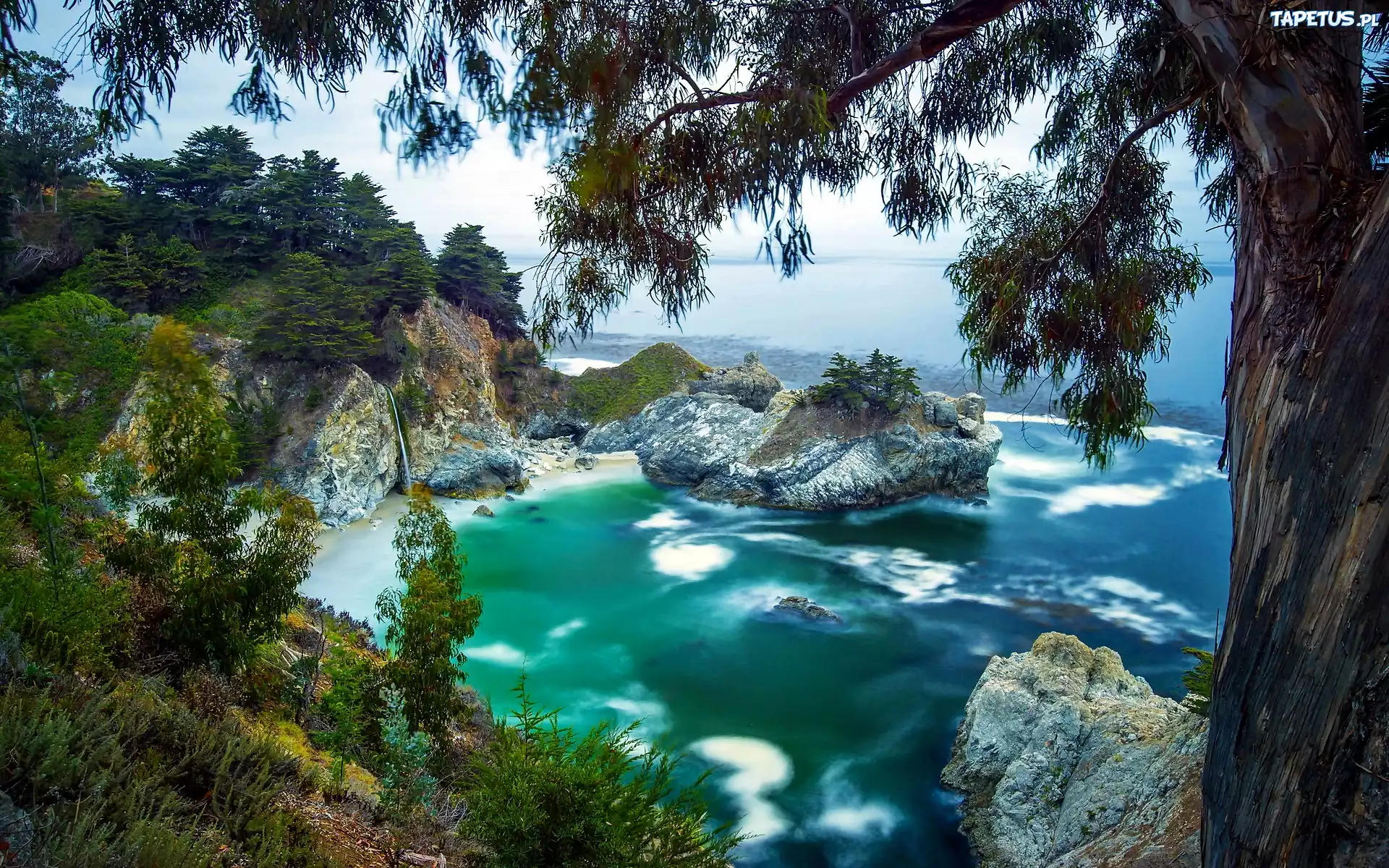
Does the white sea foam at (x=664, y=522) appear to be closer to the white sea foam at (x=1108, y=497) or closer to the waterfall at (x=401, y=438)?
the waterfall at (x=401, y=438)

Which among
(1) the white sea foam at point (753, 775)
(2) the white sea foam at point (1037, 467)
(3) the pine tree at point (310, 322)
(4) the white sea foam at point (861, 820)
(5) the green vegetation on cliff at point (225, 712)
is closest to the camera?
(5) the green vegetation on cliff at point (225, 712)

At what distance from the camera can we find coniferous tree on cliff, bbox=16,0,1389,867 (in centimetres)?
208

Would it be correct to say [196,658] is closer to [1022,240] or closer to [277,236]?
[1022,240]

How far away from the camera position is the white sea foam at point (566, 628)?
14.1 m

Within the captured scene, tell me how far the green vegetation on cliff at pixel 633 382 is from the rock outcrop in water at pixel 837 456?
16.9 ft

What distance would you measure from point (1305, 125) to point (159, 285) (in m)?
24.5

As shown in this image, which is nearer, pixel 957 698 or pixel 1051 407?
pixel 1051 407

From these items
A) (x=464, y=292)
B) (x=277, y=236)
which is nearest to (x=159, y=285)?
(x=277, y=236)

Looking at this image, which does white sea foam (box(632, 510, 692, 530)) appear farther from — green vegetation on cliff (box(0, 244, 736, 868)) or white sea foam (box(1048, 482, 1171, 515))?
white sea foam (box(1048, 482, 1171, 515))

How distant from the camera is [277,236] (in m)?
22.5

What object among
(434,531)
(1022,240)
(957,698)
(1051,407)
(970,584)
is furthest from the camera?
(970,584)

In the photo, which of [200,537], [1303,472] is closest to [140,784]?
[200,537]

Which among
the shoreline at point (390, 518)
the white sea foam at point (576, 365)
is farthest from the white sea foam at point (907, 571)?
the white sea foam at point (576, 365)

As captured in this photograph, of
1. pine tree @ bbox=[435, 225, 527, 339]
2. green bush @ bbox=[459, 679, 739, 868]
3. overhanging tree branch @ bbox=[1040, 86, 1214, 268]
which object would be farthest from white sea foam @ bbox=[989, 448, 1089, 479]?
green bush @ bbox=[459, 679, 739, 868]
